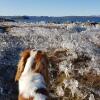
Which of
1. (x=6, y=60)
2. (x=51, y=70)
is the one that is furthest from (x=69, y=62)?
(x=6, y=60)

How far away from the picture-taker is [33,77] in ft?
26.6

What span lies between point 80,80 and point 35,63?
14.9 metres

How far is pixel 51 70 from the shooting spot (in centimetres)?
2425

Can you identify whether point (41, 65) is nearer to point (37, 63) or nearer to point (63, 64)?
point (37, 63)

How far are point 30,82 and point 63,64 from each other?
16967 millimetres

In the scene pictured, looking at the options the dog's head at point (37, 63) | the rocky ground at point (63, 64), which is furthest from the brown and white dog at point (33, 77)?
the rocky ground at point (63, 64)

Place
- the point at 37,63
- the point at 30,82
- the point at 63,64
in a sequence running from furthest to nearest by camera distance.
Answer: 1. the point at 63,64
2. the point at 37,63
3. the point at 30,82

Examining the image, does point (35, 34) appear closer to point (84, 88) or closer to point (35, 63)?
point (84, 88)

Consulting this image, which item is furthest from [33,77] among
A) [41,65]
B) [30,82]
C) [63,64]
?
[63,64]

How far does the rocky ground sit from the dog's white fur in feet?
42.1

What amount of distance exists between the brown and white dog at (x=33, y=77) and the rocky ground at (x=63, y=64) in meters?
12.7

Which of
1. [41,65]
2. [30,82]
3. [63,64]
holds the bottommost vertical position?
[63,64]

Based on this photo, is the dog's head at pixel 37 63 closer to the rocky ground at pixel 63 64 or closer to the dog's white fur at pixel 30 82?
the dog's white fur at pixel 30 82

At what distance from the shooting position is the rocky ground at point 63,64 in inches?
851
